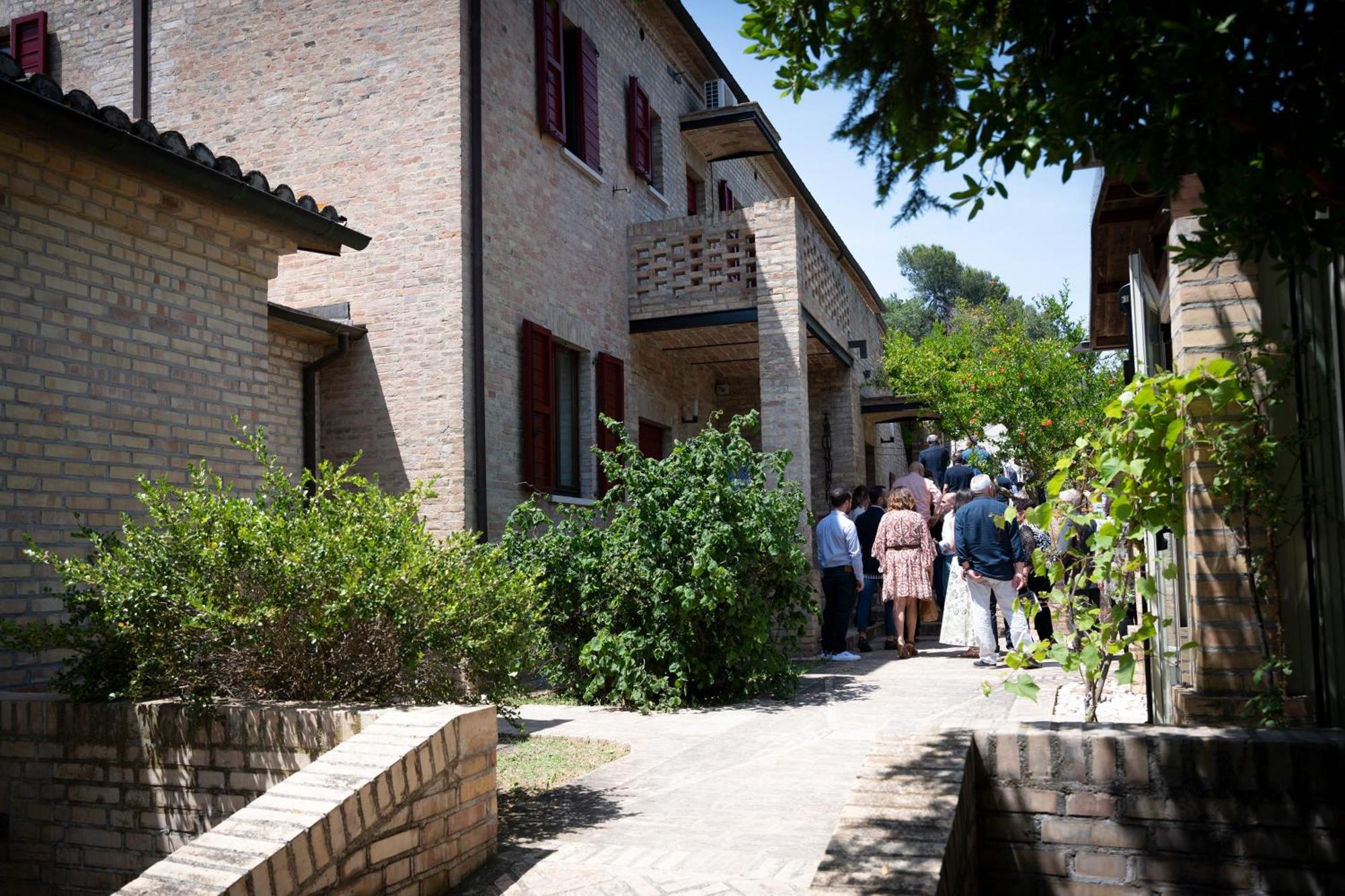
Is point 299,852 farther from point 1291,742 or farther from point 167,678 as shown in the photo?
point 1291,742

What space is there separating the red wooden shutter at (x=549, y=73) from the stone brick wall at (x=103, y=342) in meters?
4.63

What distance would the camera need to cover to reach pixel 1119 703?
7.65m

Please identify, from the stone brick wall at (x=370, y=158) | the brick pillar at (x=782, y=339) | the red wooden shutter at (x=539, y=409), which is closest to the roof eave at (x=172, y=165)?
the stone brick wall at (x=370, y=158)

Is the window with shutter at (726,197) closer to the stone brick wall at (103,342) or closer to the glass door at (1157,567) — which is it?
the stone brick wall at (103,342)

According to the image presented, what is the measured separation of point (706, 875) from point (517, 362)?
7.60 metres

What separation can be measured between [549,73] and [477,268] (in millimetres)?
2968

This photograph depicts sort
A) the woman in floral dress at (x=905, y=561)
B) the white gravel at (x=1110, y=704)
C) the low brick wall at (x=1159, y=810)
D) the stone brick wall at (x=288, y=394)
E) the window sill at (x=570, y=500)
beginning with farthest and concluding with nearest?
the woman in floral dress at (x=905, y=561) → the window sill at (x=570, y=500) → the stone brick wall at (x=288, y=394) → the white gravel at (x=1110, y=704) → the low brick wall at (x=1159, y=810)

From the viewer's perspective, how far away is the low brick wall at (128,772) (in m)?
4.61

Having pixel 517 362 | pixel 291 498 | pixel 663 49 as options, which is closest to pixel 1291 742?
pixel 291 498

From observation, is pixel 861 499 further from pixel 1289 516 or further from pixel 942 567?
pixel 1289 516

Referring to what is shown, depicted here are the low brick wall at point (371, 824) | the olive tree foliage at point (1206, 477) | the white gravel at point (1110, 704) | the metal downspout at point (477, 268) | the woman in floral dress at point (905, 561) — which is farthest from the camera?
the woman in floral dress at point (905, 561)

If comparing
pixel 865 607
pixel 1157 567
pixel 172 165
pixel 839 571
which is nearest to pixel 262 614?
pixel 172 165

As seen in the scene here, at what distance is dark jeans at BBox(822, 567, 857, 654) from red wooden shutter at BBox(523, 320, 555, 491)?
3.18 metres

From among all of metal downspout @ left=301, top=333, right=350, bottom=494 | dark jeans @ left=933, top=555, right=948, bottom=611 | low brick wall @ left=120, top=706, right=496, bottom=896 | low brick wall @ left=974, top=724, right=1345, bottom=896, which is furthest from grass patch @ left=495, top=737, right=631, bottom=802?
dark jeans @ left=933, top=555, right=948, bottom=611
